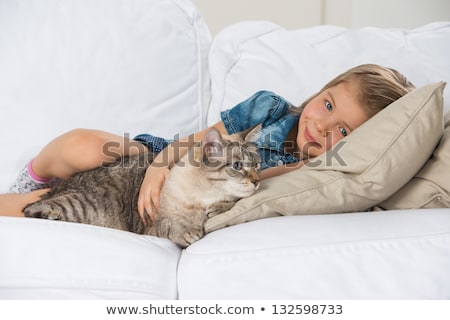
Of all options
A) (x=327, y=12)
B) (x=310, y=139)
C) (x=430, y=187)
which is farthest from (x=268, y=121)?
(x=327, y=12)

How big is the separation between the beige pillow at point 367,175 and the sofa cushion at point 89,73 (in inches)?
26.7

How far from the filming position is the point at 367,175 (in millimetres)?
1120

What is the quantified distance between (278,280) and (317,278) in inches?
2.8

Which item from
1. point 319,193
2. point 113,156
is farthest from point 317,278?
point 113,156

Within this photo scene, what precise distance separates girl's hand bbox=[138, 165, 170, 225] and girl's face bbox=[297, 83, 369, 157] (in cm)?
43

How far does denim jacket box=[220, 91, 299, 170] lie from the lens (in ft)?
5.14

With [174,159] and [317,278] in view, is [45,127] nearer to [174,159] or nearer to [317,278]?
[174,159]

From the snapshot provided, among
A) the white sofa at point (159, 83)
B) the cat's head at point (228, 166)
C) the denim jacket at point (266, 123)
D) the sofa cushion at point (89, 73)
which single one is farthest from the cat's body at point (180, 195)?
the sofa cushion at point (89, 73)

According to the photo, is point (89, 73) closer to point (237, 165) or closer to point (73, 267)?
point (237, 165)

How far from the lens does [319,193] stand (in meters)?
1.14

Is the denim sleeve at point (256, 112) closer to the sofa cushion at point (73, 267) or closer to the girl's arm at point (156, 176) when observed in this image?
the girl's arm at point (156, 176)

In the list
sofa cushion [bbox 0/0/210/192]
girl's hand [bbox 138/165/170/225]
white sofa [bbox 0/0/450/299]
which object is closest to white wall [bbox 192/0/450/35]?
white sofa [bbox 0/0/450/299]

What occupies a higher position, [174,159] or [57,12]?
[57,12]

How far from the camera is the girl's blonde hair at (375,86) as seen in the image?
1.43 metres
